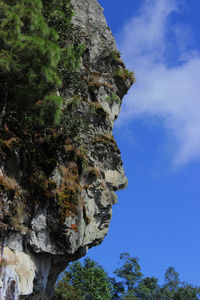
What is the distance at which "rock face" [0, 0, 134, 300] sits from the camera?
12.1m

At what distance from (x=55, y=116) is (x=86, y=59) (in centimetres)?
912

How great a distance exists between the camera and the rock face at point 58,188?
39.7 feet

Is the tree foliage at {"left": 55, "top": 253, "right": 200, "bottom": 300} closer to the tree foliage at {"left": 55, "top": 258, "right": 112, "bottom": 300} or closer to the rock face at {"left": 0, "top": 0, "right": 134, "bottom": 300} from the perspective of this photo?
the tree foliage at {"left": 55, "top": 258, "right": 112, "bottom": 300}

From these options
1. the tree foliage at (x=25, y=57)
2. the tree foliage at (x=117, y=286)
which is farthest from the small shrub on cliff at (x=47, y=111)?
the tree foliage at (x=117, y=286)

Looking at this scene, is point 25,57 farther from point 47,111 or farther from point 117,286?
point 117,286

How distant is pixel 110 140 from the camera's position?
17.4 meters

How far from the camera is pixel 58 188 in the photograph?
1384cm

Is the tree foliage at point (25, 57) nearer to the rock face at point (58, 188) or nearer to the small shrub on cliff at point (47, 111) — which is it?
the small shrub on cliff at point (47, 111)

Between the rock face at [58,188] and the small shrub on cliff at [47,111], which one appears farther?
the rock face at [58,188]

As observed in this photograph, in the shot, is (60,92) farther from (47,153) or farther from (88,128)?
(47,153)

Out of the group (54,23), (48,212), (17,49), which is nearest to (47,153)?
(48,212)

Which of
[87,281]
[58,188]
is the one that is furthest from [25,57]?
[87,281]

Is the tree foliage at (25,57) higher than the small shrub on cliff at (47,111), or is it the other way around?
the tree foliage at (25,57)

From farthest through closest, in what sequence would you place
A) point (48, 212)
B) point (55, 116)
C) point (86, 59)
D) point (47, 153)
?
point (86, 59) < point (47, 153) < point (48, 212) < point (55, 116)
